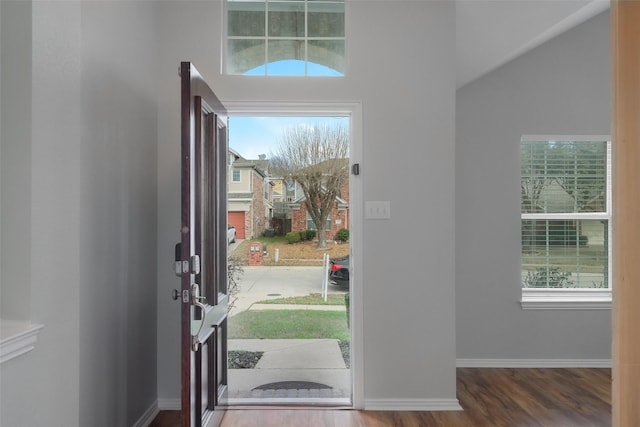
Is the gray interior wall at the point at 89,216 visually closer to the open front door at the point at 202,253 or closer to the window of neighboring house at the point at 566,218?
the open front door at the point at 202,253

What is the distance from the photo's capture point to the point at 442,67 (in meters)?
2.61

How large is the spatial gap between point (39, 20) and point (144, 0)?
1.13 m

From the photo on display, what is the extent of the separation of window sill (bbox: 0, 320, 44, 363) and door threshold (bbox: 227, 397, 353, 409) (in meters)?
1.60

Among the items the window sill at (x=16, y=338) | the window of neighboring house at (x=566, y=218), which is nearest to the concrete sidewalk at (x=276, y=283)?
the window of neighboring house at (x=566, y=218)

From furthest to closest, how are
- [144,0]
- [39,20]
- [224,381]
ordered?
1. [224,381]
2. [144,0]
3. [39,20]

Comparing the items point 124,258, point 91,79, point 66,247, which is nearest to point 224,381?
point 124,258

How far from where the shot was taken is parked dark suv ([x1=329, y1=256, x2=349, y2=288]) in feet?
10.9

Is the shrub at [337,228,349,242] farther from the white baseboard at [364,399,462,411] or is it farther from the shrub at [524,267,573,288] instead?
the shrub at [524,267,573,288]

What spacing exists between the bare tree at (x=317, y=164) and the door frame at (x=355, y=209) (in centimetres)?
61

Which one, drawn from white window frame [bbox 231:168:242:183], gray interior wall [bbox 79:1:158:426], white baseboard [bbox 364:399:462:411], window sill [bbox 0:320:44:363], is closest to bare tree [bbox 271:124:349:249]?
white window frame [bbox 231:168:242:183]

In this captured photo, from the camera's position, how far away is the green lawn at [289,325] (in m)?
3.24

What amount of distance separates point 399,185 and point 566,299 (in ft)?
6.55

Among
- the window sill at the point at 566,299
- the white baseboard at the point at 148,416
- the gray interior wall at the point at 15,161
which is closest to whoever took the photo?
the gray interior wall at the point at 15,161

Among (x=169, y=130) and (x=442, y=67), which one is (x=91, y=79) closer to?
(x=169, y=130)
